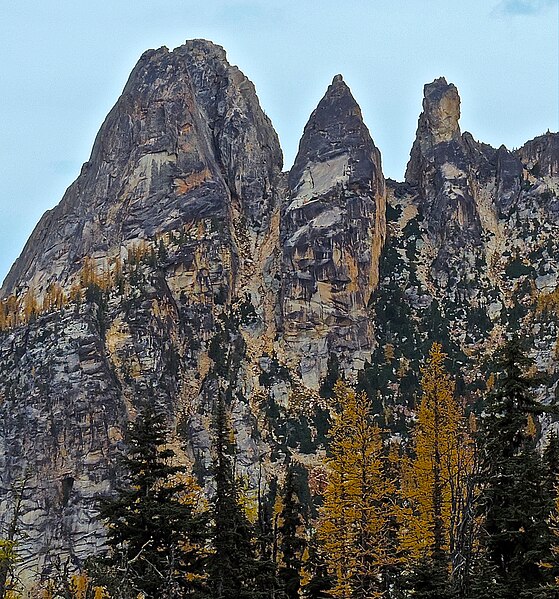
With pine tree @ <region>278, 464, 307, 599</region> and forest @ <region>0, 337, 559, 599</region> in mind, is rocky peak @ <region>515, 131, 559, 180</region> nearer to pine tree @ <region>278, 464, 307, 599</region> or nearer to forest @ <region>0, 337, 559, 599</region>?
forest @ <region>0, 337, 559, 599</region>

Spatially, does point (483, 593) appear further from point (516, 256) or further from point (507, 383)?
point (516, 256)

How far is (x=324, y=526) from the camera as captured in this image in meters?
35.8

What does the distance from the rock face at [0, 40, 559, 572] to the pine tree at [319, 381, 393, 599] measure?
66928 mm

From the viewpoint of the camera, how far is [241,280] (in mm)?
144875

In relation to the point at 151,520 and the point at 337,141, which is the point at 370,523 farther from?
the point at 337,141

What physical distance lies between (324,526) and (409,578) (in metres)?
13.1

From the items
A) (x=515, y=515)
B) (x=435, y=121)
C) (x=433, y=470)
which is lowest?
(x=515, y=515)

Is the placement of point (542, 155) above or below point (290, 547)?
above

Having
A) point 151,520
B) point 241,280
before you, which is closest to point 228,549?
point 151,520

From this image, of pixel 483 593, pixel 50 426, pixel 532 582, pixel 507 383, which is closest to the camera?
pixel 483 593

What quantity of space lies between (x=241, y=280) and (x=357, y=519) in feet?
363

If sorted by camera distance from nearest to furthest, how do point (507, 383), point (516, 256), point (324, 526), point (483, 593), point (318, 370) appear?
1. point (483, 593)
2. point (507, 383)
3. point (324, 526)
4. point (318, 370)
5. point (516, 256)

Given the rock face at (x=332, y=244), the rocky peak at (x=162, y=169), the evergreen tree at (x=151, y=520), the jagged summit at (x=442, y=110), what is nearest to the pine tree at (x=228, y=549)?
the evergreen tree at (x=151, y=520)

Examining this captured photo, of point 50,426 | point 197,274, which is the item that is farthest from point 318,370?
point 50,426
